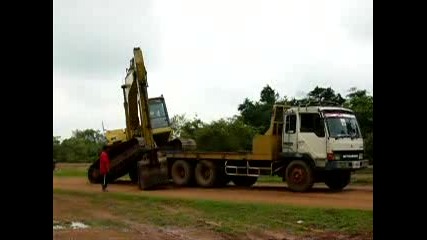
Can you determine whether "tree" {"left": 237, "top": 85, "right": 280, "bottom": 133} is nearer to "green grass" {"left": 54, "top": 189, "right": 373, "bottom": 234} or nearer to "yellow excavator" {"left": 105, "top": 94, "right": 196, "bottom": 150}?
"yellow excavator" {"left": 105, "top": 94, "right": 196, "bottom": 150}

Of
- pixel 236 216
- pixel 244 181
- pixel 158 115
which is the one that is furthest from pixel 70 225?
pixel 158 115

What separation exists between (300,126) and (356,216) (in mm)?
5841

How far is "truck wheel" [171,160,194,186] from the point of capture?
21.2 meters

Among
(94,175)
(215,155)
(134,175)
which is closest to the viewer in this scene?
(215,155)

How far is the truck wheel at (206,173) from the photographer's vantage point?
2053 cm

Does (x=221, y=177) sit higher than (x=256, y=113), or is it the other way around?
(x=256, y=113)

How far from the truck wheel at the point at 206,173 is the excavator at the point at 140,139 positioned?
3.63ft

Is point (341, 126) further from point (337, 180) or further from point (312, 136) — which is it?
point (337, 180)

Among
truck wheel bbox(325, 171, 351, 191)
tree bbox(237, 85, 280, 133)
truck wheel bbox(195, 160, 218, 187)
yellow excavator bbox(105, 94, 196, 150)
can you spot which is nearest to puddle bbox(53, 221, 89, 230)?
truck wheel bbox(195, 160, 218, 187)

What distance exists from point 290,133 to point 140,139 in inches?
232

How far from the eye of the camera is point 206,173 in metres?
20.9
